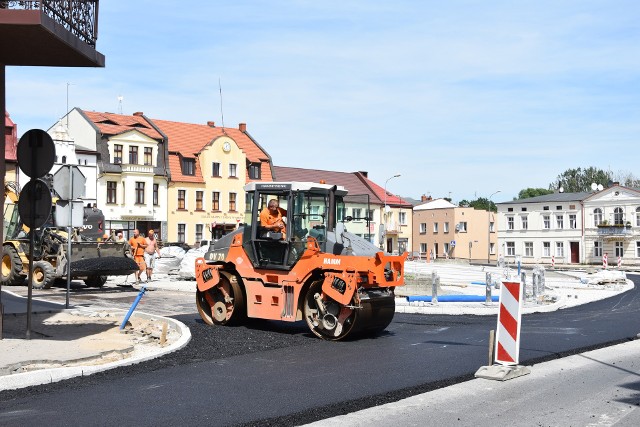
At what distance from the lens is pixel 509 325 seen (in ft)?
29.5

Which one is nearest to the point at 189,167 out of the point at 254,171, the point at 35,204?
the point at 254,171

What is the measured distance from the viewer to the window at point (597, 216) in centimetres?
7625

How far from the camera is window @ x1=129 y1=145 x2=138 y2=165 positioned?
53938mm

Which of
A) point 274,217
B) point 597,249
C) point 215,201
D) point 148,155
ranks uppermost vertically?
point 148,155

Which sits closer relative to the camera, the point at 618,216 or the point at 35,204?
the point at 35,204

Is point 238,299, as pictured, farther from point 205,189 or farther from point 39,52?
point 205,189

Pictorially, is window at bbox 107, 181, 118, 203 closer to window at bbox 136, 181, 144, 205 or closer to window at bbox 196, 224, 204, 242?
window at bbox 136, 181, 144, 205

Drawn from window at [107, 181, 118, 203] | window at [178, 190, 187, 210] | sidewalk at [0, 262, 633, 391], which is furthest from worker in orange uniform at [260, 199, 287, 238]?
window at [178, 190, 187, 210]

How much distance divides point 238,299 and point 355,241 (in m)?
2.39

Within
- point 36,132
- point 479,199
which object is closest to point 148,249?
point 36,132

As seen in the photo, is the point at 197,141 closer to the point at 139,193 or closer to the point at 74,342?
the point at 139,193

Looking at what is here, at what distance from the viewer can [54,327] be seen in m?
11.9

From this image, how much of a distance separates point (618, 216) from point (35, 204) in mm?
72502

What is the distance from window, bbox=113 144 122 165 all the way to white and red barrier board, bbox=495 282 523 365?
47254 mm
